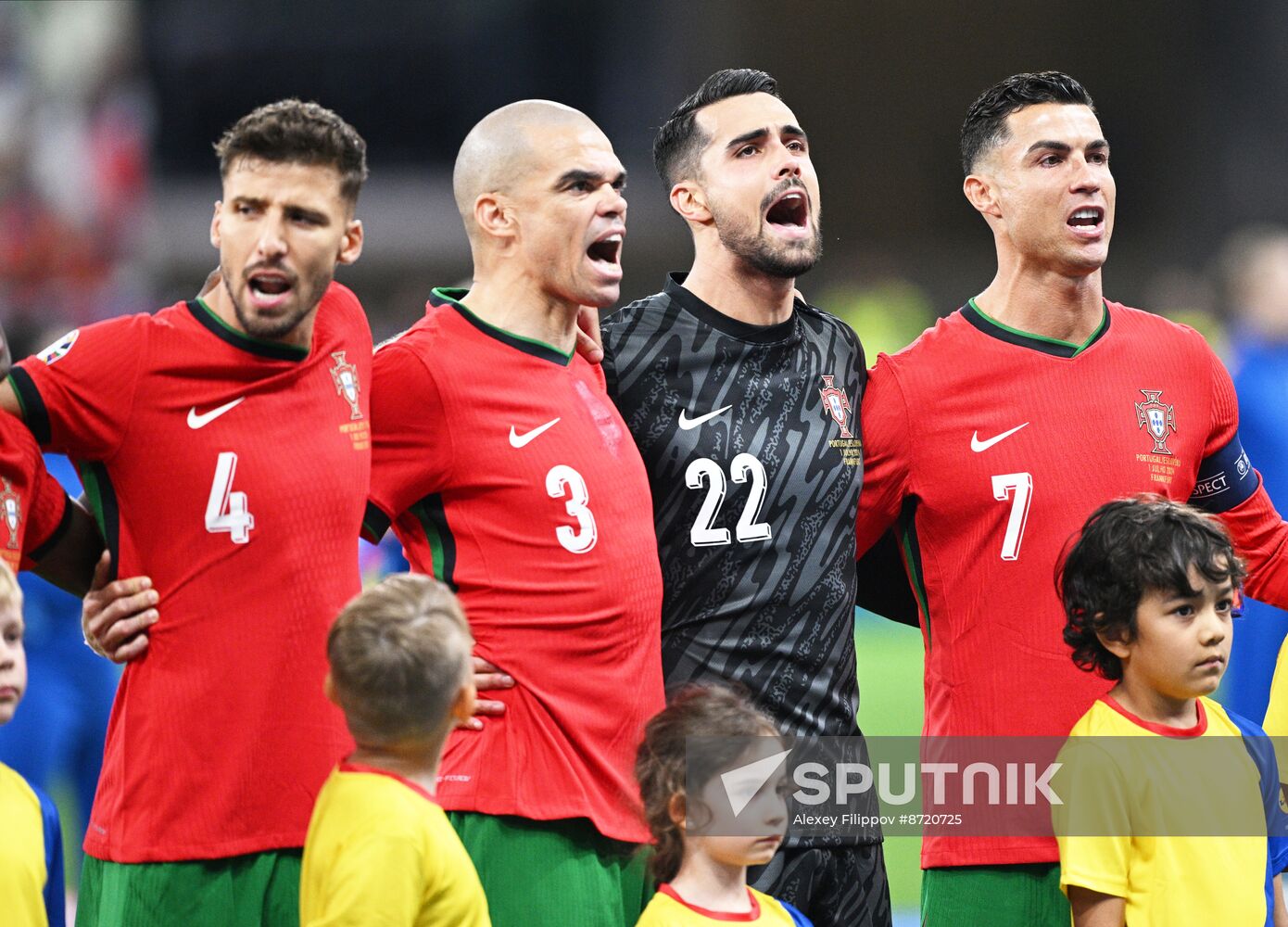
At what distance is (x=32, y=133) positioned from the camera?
12.5 metres

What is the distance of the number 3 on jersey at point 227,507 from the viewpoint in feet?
10.7

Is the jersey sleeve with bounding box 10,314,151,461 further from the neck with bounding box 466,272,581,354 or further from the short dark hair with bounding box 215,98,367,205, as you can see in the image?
the neck with bounding box 466,272,581,354

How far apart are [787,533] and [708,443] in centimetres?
27

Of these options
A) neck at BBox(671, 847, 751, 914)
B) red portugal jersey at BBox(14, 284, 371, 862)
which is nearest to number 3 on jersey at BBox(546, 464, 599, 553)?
red portugal jersey at BBox(14, 284, 371, 862)

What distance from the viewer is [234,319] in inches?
131

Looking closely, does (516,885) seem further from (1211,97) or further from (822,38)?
(1211,97)

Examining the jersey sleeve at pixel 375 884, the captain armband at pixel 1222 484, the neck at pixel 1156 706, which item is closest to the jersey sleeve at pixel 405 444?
the jersey sleeve at pixel 375 884

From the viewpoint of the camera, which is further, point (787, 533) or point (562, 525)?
point (787, 533)

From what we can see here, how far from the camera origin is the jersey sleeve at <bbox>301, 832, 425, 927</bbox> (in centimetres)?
280

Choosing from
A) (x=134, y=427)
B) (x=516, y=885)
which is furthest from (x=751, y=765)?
(x=134, y=427)

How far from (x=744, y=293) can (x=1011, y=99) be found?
865mm

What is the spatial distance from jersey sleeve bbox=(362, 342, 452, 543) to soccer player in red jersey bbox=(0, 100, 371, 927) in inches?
7.3

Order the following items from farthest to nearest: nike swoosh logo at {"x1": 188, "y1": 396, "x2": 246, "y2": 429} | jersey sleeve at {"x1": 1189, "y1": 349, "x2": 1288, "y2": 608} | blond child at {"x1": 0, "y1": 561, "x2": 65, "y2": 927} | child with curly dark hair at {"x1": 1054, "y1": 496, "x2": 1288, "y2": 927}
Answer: jersey sleeve at {"x1": 1189, "y1": 349, "x2": 1288, "y2": 608} < child with curly dark hair at {"x1": 1054, "y1": 496, "x2": 1288, "y2": 927} < nike swoosh logo at {"x1": 188, "y1": 396, "x2": 246, "y2": 429} < blond child at {"x1": 0, "y1": 561, "x2": 65, "y2": 927}

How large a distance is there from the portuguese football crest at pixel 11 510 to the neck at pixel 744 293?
1.63 meters
